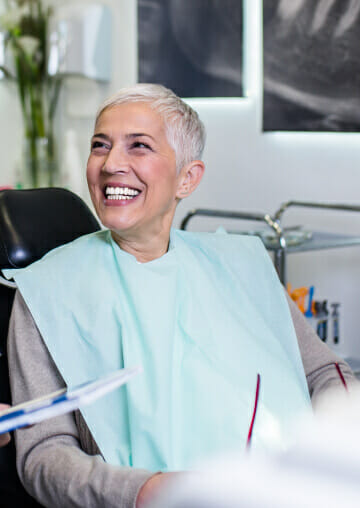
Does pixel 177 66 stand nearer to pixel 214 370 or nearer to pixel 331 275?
pixel 331 275

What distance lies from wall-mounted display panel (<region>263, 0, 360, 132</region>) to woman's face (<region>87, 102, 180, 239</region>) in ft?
6.69

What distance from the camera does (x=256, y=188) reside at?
140 inches

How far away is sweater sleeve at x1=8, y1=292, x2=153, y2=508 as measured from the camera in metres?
0.98

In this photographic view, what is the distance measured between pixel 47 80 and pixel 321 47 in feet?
6.93

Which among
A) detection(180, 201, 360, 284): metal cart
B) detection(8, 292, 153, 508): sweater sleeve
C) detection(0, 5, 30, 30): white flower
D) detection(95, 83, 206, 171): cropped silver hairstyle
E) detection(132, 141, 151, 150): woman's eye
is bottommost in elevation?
detection(8, 292, 153, 508): sweater sleeve

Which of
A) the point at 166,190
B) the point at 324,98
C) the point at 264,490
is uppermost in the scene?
the point at 324,98

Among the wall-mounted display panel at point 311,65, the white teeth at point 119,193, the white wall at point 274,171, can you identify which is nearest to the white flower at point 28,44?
the white wall at point 274,171

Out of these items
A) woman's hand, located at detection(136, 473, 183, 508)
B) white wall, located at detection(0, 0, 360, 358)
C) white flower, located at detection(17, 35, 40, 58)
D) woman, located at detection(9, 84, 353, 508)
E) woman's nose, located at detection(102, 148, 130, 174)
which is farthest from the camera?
white flower, located at detection(17, 35, 40, 58)

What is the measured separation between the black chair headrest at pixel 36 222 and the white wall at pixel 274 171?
1.92 m

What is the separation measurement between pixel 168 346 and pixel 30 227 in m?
0.45

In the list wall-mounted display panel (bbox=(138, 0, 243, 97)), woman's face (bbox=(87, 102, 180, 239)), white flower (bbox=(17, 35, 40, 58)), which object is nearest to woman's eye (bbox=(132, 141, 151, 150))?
woman's face (bbox=(87, 102, 180, 239))

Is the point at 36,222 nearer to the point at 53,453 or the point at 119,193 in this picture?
the point at 119,193

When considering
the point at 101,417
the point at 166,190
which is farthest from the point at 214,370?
the point at 166,190

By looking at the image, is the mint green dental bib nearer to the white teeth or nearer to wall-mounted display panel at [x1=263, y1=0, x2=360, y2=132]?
the white teeth
